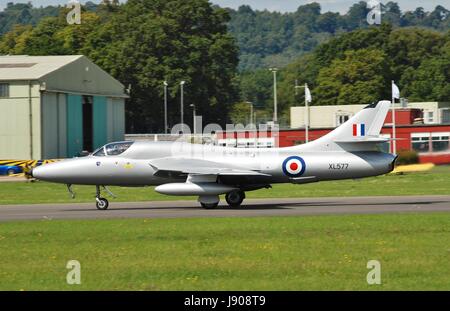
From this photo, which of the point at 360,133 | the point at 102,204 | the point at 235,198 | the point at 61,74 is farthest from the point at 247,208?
the point at 61,74

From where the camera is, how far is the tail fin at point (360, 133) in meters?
31.5

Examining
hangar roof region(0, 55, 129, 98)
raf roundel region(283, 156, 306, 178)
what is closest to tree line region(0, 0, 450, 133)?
hangar roof region(0, 55, 129, 98)

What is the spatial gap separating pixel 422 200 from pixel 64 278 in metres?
20.2

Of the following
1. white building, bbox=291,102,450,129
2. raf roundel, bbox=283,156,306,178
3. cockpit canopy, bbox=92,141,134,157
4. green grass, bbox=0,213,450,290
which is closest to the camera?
green grass, bbox=0,213,450,290

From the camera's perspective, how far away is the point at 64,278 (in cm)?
1622

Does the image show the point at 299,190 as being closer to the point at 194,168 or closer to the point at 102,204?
the point at 194,168

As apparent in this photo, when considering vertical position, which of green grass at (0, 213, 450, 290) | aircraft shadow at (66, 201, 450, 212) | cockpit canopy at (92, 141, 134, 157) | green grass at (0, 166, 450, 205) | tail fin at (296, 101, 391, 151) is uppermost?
tail fin at (296, 101, 391, 151)

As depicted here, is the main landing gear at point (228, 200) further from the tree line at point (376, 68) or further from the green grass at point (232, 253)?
the tree line at point (376, 68)

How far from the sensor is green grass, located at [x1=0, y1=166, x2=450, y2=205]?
129 feet

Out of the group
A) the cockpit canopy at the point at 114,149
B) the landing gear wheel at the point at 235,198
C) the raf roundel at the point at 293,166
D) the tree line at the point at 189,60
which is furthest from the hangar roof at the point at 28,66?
the raf roundel at the point at 293,166

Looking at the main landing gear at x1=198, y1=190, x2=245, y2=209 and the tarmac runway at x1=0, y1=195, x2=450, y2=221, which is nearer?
the tarmac runway at x1=0, y1=195, x2=450, y2=221

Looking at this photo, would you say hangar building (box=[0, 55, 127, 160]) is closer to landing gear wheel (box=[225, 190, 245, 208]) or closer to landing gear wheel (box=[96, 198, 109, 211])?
landing gear wheel (box=[96, 198, 109, 211])

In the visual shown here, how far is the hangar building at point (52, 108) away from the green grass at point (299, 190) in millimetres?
21966

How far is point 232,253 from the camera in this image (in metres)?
19.0
